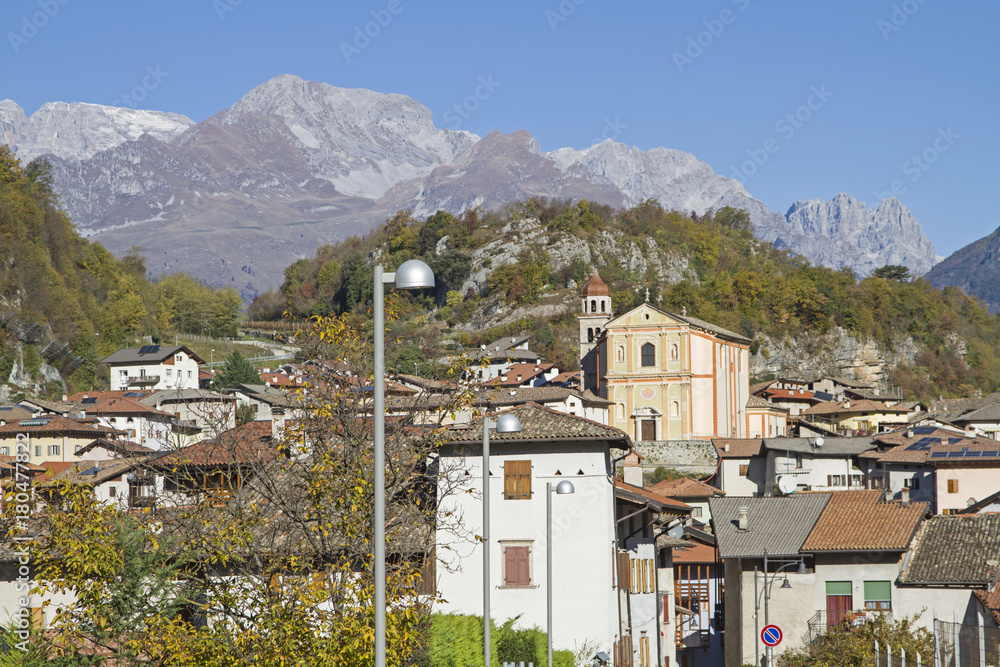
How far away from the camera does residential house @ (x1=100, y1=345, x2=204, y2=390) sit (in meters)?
112

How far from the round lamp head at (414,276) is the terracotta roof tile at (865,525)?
24453mm

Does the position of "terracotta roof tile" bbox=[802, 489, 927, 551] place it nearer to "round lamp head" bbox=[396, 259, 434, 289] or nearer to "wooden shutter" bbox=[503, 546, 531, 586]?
"wooden shutter" bbox=[503, 546, 531, 586]

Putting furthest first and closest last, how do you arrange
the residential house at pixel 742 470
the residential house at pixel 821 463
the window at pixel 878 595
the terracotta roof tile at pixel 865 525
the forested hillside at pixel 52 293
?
the forested hillside at pixel 52 293 < the residential house at pixel 742 470 < the residential house at pixel 821 463 < the terracotta roof tile at pixel 865 525 < the window at pixel 878 595

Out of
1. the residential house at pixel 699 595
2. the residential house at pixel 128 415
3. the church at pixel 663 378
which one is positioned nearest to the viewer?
the residential house at pixel 699 595

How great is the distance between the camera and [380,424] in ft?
39.7

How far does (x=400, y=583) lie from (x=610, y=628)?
15367mm

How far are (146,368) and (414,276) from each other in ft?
350

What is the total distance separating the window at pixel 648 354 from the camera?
92375mm

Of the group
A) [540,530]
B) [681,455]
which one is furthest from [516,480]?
[681,455]

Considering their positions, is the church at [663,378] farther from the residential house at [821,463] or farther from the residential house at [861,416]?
the residential house at [821,463]

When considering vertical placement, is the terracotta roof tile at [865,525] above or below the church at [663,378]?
below

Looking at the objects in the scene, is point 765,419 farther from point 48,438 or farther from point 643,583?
point 643,583

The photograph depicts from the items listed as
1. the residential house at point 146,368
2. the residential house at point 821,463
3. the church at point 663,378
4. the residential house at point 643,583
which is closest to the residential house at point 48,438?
the residential house at point 146,368

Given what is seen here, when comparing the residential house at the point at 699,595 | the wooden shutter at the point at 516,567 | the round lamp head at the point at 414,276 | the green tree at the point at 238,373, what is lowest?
the residential house at the point at 699,595
